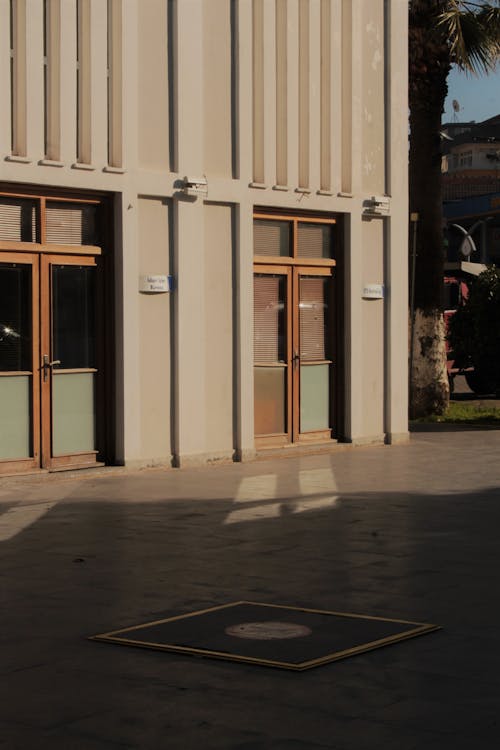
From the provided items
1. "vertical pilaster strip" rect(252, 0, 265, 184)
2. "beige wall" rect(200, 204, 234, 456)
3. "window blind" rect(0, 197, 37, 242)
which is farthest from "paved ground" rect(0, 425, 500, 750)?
"vertical pilaster strip" rect(252, 0, 265, 184)

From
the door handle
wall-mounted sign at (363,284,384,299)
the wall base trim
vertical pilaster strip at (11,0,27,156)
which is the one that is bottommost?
the wall base trim

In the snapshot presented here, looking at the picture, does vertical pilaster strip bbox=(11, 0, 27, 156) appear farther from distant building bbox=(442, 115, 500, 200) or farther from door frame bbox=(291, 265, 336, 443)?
distant building bbox=(442, 115, 500, 200)

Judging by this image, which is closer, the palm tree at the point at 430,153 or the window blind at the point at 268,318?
the window blind at the point at 268,318

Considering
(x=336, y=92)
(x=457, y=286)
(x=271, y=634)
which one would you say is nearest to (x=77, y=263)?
(x=336, y=92)

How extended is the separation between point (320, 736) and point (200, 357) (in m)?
11.3

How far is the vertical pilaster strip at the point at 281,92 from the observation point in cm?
1758

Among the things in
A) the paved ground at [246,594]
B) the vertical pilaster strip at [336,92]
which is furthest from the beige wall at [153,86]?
the paved ground at [246,594]

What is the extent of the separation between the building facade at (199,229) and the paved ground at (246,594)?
1.01 meters

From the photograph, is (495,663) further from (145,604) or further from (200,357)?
(200,357)

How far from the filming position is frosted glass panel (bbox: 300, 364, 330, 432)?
18391mm

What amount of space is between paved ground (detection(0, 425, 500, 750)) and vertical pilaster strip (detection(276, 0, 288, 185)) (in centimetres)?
417

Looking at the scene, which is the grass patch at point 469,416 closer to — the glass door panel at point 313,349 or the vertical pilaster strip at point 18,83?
the glass door panel at point 313,349

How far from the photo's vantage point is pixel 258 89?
56.5 feet

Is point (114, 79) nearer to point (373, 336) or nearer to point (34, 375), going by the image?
point (34, 375)
